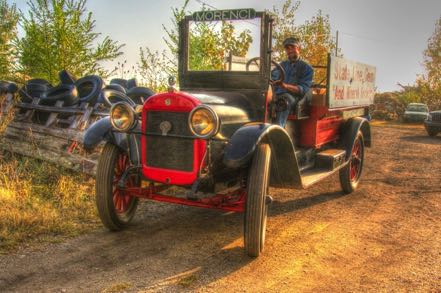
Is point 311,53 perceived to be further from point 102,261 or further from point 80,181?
point 102,261

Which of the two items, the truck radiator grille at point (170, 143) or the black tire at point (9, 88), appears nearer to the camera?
the truck radiator grille at point (170, 143)

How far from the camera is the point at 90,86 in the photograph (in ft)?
28.7

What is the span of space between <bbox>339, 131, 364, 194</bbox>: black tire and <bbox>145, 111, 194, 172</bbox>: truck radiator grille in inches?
129

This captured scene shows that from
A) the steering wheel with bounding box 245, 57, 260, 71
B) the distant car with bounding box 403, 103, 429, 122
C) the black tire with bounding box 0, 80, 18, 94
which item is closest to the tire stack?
the black tire with bounding box 0, 80, 18, 94

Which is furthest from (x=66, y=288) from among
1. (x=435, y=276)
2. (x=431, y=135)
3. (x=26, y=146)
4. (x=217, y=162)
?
(x=431, y=135)

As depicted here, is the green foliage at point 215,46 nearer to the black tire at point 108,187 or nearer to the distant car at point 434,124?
the black tire at point 108,187

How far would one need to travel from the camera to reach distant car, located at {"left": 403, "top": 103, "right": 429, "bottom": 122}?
24203 mm

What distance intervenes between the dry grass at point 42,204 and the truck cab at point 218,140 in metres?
0.57

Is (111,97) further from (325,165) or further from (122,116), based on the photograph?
(325,165)

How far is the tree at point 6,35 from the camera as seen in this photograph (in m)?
11.2

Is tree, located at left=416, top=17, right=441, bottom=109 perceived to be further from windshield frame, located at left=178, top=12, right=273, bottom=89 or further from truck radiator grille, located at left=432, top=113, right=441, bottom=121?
windshield frame, located at left=178, top=12, right=273, bottom=89

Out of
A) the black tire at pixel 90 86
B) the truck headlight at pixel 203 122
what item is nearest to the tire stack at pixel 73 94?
the black tire at pixel 90 86

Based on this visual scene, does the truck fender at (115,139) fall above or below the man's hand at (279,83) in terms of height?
below

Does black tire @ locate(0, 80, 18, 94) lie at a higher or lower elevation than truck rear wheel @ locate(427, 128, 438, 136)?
higher
